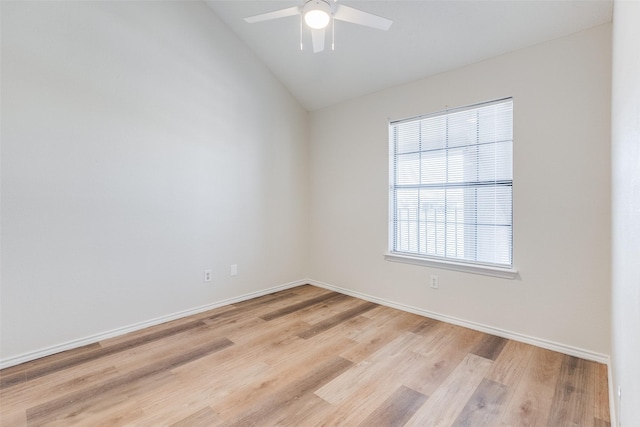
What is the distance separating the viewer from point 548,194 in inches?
90.6

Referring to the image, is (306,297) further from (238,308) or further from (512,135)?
(512,135)

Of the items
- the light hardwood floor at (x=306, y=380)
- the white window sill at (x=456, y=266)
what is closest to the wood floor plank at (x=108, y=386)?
the light hardwood floor at (x=306, y=380)

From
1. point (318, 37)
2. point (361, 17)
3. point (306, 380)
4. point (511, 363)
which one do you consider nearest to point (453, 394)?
point (511, 363)

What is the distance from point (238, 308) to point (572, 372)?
2856 millimetres

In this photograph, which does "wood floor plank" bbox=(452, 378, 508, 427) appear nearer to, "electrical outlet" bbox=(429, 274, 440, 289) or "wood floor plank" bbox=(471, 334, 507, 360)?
"wood floor plank" bbox=(471, 334, 507, 360)

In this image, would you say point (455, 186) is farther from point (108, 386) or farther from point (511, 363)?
point (108, 386)

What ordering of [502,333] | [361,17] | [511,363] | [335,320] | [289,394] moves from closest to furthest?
[289,394] → [361,17] → [511,363] → [502,333] → [335,320]

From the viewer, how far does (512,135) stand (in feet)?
8.11

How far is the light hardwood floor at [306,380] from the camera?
5.29 feet

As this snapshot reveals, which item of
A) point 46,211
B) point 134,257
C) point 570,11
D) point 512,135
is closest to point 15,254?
point 46,211

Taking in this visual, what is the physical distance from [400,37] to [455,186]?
1.45 meters

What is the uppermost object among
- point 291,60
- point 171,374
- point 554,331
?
point 291,60

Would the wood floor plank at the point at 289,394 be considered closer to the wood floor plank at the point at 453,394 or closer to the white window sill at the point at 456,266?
the wood floor plank at the point at 453,394

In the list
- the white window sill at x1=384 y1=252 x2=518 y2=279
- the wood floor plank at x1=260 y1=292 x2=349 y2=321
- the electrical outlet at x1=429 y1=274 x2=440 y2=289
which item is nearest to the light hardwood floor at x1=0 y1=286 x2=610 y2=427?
the wood floor plank at x1=260 y1=292 x2=349 y2=321
